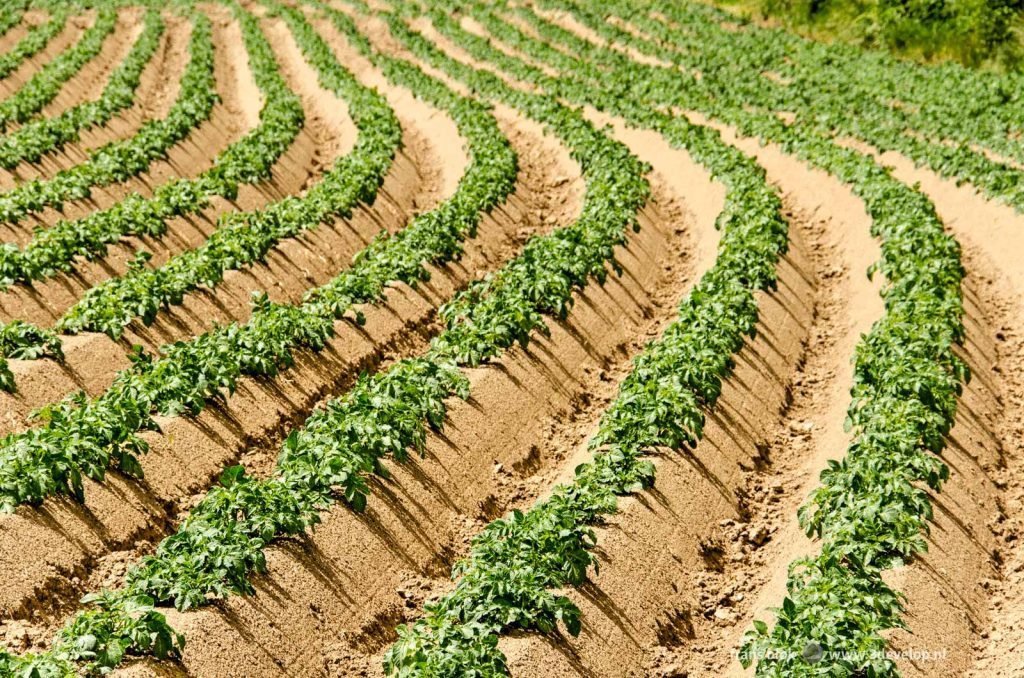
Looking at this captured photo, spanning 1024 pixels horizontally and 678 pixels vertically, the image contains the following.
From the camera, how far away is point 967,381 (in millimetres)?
13180

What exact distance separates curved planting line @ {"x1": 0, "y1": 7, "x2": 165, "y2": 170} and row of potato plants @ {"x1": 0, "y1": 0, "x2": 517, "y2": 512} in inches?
398

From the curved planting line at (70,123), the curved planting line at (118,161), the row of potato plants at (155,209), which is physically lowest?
the row of potato plants at (155,209)

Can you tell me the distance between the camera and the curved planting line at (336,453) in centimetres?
882

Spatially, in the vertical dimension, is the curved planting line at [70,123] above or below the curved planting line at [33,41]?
below

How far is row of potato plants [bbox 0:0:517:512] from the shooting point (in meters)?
10.7

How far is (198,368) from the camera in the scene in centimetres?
1291

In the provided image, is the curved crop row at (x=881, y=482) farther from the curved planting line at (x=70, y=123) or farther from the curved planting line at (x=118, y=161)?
the curved planting line at (x=70, y=123)

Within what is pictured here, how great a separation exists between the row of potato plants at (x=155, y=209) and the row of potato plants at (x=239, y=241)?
37.2 inches

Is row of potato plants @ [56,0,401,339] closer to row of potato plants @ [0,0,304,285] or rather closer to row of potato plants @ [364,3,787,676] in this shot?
row of potato plants @ [0,0,304,285]

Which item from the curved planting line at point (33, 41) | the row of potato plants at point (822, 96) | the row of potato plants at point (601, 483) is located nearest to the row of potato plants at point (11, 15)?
the curved planting line at point (33, 41)

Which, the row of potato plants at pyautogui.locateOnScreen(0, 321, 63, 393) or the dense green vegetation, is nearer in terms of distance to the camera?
the row of potato plants at pyautogui.locateOnScreen(0, 321, 63, 393)

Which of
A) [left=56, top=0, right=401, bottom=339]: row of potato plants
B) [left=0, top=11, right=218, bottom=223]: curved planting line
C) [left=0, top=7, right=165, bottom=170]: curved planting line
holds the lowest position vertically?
[left=56, top=0, right=401, bottom=339]: row of potato plants

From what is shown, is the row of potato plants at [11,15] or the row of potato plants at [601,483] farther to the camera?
the row of potato plants at [11,15]

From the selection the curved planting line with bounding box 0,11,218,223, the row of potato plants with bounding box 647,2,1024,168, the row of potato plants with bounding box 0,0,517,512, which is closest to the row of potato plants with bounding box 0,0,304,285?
the curved planting line with bounding box 0,11,218,223
